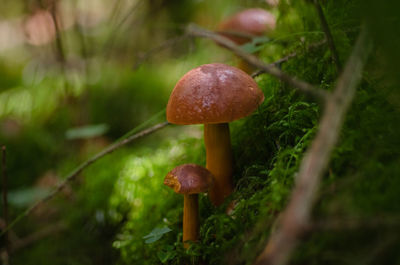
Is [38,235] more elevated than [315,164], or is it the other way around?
[315,164]

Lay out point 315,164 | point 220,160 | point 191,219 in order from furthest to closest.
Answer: point 220,160 < point 191,219 < point 315,164

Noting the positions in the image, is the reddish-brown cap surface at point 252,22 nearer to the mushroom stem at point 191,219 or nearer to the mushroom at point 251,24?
the mushroom at point 251,24

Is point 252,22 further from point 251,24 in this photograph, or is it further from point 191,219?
point 191,219

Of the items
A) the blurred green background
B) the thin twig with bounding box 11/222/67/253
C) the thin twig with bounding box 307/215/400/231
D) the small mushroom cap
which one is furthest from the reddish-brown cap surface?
the thin twig with bounding box 11/222/67/253

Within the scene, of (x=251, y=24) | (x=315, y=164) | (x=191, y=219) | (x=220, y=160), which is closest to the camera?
(x=315, y=164)

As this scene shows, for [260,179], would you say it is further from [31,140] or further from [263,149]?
[31,140]

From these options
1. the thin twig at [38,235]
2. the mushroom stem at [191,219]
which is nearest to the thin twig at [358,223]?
the mushroom stem at [191,219]

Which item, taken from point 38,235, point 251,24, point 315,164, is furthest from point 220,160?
point 38,235
